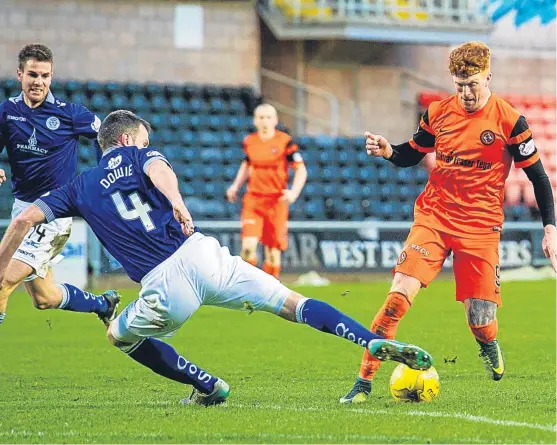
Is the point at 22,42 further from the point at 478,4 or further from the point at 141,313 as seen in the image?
the point at 141,313

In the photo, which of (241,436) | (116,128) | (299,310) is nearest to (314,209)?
(116,128)

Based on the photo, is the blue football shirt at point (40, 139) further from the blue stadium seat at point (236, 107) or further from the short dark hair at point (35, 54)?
the blue stadium seat at point (236, 107)

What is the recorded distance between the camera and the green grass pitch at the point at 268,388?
5945 mm

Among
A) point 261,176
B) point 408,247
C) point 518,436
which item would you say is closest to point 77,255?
point 261,176

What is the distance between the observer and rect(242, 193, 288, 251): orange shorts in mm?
15141

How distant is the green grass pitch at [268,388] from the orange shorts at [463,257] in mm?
658

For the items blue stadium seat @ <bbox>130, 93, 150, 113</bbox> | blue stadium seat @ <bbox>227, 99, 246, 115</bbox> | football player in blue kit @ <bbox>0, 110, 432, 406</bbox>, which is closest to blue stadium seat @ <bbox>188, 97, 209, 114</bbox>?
blue stadium seat @ <bbox>227, 99, 246, 115</bbox>

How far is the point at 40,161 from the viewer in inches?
350

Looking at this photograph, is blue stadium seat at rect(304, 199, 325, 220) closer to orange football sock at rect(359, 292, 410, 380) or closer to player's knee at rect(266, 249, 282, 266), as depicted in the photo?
player's knee at rect(266, 249, 282, 266)

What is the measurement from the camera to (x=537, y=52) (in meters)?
26.5

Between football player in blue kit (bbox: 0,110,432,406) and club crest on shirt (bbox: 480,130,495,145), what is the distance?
1616mm

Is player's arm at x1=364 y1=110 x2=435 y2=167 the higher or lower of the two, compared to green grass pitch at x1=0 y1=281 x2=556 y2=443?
higher

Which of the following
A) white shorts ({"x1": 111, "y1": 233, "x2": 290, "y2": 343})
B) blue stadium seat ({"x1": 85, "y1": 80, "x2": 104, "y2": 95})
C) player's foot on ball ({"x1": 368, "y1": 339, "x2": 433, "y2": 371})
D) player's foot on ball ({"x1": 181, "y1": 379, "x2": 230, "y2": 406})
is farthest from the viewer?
blue stadium seat ({"x1": 85, "y1": 80, "x2": 104, "y2": 95})

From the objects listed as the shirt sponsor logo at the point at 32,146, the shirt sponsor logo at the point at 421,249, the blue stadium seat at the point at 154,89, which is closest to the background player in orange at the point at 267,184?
the shirt sponsor logo at the point at 32,146
